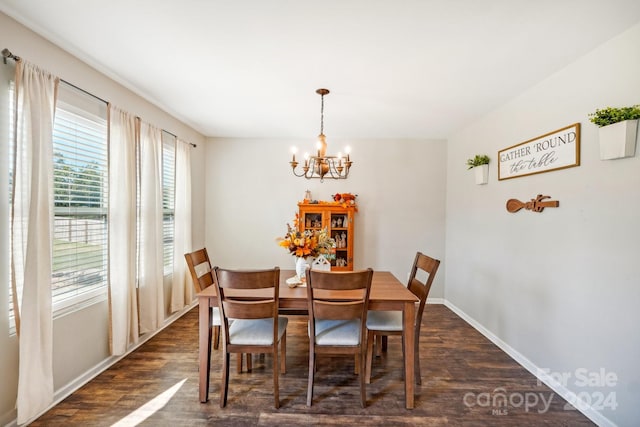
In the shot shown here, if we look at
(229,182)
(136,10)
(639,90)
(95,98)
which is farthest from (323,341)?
(229,182)

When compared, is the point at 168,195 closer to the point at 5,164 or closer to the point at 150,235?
the point at 150,235

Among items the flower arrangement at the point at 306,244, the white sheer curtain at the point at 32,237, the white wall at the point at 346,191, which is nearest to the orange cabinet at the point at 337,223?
the white wall at the point at 346,191

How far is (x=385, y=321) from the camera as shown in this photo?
2229 millimetres

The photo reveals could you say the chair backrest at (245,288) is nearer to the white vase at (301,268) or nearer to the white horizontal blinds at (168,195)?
the white vase at (301,268)

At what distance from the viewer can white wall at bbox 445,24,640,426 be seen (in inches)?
66.2

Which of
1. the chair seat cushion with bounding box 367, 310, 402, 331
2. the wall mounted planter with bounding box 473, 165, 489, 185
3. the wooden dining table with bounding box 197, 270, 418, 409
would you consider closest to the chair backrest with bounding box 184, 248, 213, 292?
the wooden dining table with bounding box 197, 270, 418, 409

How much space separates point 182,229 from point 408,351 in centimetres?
293

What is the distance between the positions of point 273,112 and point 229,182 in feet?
5.17

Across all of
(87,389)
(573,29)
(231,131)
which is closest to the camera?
(573,29)

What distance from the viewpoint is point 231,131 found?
4008mm

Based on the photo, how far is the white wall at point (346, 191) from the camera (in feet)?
13.9

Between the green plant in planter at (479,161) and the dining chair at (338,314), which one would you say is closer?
the dining chair at (338,314)

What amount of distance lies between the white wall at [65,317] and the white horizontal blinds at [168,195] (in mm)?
478

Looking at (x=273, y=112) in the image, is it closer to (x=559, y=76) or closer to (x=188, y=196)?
(x=188, y=196)
